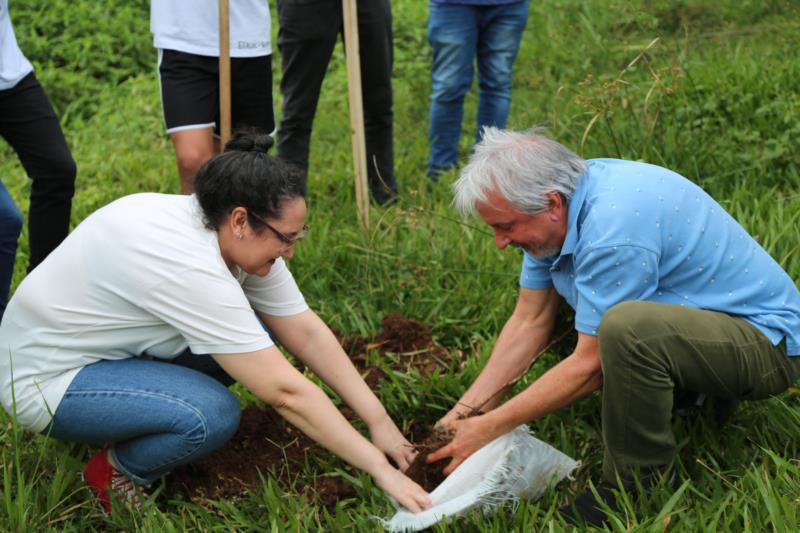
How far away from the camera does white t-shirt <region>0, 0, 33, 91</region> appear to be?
11.3 feet

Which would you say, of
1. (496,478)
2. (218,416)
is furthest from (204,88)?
(496,478)

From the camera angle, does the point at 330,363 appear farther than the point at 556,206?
Yes

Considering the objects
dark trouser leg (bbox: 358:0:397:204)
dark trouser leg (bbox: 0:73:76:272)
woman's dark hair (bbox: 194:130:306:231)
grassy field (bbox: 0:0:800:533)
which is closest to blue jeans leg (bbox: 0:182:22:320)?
dark trouser leg (bbox: 0:73:76:272)

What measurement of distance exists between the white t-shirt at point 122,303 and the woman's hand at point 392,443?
1.72ft

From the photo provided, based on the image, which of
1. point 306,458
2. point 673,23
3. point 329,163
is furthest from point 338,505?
point 673,23

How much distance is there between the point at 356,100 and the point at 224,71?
570mm

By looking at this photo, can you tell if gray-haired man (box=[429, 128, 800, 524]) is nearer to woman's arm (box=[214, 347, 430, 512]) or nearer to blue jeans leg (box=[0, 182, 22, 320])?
woman's arm (box=[214, 347, 430, 512])

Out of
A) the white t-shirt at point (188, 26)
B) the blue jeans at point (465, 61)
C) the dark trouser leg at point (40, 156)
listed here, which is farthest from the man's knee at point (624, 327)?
the blue jeans at point (465, 61)

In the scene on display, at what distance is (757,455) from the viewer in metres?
Answer: 2.55

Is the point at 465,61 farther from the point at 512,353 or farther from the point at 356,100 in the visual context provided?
the point at 512,353

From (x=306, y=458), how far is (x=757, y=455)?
126 centimetres

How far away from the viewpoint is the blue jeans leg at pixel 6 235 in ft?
11.0

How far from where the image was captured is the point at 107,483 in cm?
266

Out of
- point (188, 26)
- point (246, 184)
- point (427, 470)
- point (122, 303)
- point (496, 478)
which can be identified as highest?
point (188, 26)
